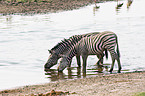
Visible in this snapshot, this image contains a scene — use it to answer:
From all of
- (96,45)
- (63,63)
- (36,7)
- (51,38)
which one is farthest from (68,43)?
(36,7)

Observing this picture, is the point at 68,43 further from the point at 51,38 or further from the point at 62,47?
the point at 51,38

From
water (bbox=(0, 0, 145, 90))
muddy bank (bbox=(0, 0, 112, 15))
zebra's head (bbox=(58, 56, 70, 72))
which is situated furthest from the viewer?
muddy bank (bbox=(0, 0, 112, 15))

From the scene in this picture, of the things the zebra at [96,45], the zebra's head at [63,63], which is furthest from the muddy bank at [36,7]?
the zebra at [96,45]

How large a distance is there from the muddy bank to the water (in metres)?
1.06

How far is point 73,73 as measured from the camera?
11.8 meters

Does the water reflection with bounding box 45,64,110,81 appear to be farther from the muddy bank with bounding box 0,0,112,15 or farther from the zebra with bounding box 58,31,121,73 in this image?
the muddy bank with bounding box 0,0,112,15

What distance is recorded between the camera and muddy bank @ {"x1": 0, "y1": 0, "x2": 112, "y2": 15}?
31453 millimetres

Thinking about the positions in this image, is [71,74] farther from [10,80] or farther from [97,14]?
[97,14]

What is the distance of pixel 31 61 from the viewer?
1395cm

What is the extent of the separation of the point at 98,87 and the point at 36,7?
81.6 ft

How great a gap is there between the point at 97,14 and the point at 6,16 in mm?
7982

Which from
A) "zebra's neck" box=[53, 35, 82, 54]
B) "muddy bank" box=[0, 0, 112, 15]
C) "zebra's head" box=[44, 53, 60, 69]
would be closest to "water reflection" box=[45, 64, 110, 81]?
"zebra's head" box=[44, 53, 60, 69]

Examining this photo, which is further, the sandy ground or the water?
the water

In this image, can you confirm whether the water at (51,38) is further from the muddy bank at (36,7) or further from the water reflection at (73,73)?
the muddy bank at (36,7)
